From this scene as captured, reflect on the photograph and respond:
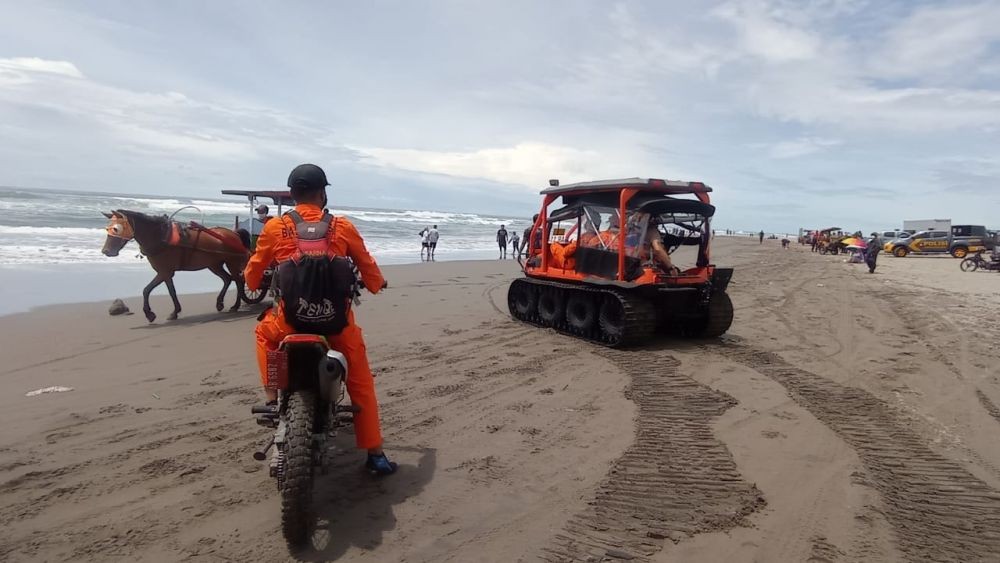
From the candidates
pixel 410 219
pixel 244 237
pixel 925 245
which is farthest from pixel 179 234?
pixel 410 219

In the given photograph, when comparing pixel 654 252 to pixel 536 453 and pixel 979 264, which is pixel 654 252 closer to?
pixel 536 453

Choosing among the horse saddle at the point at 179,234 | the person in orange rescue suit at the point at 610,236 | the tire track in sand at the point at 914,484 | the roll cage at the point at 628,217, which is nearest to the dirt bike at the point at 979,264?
the roll cage at the point at 628,217

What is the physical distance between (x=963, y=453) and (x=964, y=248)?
3607 cm

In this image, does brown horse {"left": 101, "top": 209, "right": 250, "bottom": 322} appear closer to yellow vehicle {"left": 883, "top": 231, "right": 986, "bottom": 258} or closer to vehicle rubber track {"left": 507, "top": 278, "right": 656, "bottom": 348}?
vehicle rubber track {"left": 507, "top": 278, "right": 656, "bottom": 348}

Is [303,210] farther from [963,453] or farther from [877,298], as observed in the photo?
[877,298]

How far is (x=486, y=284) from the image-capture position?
1543 centimetres

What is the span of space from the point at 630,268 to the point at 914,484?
4.36 metres

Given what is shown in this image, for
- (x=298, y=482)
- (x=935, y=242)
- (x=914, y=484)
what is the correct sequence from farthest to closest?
(x=935, y=242)
(x=914, y=484)
(x=298, y=482)

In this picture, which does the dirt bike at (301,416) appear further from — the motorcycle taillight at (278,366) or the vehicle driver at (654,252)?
the vehicle driver at (654,252)

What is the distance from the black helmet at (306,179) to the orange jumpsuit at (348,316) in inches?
4.6

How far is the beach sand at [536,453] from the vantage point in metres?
3.04

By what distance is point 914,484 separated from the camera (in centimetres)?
375

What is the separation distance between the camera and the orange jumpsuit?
3322mm

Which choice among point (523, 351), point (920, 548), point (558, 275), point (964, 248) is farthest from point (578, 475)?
point (964, 248)
